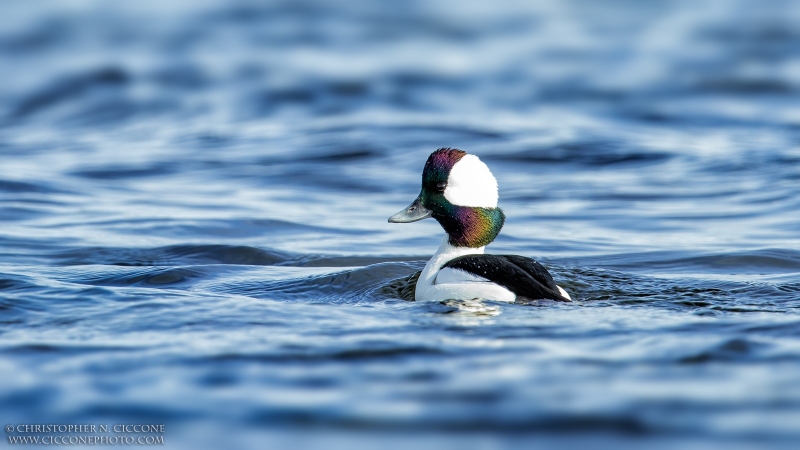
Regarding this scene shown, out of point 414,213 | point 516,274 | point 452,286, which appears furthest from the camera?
point 414,213

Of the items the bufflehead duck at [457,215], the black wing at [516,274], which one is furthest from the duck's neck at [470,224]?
the black wing at [516,274]

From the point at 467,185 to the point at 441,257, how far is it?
19.8 inches

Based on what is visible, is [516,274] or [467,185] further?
[467,185]

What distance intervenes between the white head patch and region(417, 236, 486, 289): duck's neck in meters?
0.32

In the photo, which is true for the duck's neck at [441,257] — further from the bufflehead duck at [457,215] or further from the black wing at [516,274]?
the black wing at [516,274]

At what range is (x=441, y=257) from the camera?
721cm

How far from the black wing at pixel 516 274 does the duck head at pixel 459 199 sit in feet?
1.70

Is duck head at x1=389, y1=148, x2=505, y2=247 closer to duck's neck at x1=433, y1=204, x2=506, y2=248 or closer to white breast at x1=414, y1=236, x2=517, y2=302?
duck's neck at x1=433, y1=204, x2=506, y2=248

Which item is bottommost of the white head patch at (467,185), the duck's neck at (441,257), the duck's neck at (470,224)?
the duck's neck at (441,257)

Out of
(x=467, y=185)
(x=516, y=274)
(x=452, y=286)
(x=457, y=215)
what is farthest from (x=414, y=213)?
(x=516, y=274)

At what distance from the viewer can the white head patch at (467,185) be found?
23.4 ft

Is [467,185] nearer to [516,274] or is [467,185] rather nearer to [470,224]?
[470,224]

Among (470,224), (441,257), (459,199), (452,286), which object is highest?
(459,199)

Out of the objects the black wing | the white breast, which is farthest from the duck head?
the black wing
